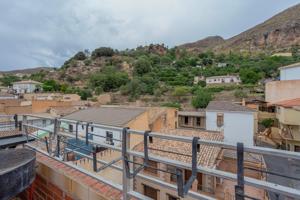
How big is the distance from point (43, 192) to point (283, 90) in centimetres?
1921

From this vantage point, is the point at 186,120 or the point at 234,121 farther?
the point at 186,120

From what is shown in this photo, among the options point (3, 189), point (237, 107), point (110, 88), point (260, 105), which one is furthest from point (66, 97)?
point (3, 189)

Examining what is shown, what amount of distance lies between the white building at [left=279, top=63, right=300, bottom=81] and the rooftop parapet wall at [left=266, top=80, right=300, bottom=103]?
3.69 ft

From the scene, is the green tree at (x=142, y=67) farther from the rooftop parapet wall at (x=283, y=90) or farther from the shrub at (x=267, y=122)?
the shrub at (x=267, y=122)

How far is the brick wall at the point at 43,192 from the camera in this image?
1.70 metres

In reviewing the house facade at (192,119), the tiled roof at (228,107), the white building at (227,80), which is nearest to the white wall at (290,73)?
the tiled roof at (228,107)

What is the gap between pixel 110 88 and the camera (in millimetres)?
35125

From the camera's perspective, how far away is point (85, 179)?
1610 millimetres

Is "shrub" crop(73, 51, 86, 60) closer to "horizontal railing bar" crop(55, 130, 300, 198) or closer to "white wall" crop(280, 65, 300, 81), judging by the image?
"white wall" crop(280, 65, 300, 81)

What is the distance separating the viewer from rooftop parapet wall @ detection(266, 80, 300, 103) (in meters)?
15.3

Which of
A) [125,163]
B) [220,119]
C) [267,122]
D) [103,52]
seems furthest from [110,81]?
[125,163]

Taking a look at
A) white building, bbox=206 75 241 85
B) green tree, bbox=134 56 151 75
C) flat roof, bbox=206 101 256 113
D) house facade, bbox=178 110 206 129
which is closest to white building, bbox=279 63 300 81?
flat roof, bbox=206 101 256 113

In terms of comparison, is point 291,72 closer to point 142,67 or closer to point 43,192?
point 43,192

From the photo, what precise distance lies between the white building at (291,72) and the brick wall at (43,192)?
1982 centimetres
